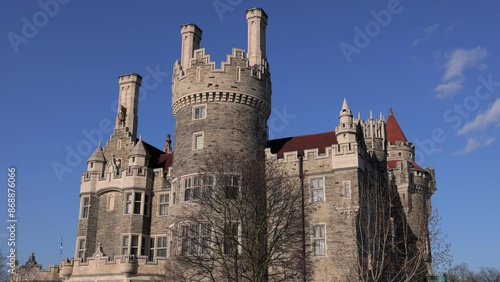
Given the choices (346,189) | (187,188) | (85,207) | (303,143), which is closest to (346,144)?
(346,189)

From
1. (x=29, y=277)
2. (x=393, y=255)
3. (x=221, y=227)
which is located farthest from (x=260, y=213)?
(x=29, y=277)

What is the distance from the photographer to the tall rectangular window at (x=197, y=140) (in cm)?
3619

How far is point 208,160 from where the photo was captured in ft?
113

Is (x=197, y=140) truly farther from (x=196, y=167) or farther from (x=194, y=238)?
(x=194, y=238)

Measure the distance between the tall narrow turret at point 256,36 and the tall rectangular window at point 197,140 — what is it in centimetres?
732

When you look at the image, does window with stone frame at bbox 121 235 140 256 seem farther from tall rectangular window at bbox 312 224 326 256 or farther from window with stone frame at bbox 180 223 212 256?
tall rectangular window at bbox 312 224 326 256

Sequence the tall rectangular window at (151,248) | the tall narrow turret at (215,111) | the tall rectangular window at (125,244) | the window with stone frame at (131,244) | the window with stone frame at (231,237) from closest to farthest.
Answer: the window with stone frame at (231,237), the tall narrow turret at (215,111), the window with stone frame at (131,244), the tall rectangular window at (125,244), the tall rectangular window at (151,248)

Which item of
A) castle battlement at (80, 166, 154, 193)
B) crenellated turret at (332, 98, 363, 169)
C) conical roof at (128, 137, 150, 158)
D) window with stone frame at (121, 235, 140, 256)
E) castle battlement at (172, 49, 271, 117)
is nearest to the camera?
crenellated turret at (332, 98, 363, 169)

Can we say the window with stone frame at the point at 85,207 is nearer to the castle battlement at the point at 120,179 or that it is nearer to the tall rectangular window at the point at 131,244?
the castle battlement at the point at 120,179

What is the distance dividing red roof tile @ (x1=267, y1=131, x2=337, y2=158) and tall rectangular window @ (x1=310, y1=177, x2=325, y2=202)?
2939 millimetres

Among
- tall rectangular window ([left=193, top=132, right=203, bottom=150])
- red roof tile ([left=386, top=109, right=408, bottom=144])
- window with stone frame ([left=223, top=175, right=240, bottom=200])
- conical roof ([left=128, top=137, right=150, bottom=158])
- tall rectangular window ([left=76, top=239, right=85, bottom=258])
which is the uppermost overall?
red roof tile ([left=386, top=109, right=408, bottom=144])

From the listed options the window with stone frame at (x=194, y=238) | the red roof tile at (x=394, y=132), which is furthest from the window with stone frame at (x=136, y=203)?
the red roof tile at (x=394, y=132)

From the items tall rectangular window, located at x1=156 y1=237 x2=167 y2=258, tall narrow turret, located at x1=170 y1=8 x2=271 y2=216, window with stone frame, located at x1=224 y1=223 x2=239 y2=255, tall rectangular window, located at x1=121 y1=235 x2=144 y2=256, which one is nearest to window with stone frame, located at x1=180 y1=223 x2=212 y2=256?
window with stone frame, located at x1=224 y1=223 x2=239 y2=255

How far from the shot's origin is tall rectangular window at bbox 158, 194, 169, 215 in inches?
1601
